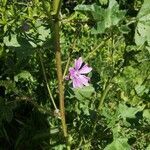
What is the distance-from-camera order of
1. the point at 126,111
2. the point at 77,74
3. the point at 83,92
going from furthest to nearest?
the point at 83,92 → the point at 126,111 → the point at 77,74

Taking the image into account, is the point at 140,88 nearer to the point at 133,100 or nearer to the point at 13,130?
the point at 133,100

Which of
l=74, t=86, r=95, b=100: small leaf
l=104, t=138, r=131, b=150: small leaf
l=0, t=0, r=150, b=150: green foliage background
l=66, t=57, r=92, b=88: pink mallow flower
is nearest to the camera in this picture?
l=0, t=0, r=150, b=150: green foliage background

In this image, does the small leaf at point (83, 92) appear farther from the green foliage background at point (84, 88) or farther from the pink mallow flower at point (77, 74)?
the pink mallow flower at point (77, 74)

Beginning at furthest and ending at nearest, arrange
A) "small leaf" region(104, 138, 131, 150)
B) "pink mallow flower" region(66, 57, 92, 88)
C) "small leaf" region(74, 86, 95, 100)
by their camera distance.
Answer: "small leaf" region(74, 86, 95, 100) < "small leaf" region(104, 138, 131, 150) < "pink mallow flower" region(66, 57, 92, 88)

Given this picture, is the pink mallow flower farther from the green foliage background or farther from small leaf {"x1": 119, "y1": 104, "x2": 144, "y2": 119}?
small leaf {"x1": 119, "y1": 104, "x2": 144, "y2": 119}

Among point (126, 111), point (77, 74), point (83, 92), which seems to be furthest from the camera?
point (83, 92)

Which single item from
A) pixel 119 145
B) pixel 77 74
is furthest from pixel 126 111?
pixel 77 74

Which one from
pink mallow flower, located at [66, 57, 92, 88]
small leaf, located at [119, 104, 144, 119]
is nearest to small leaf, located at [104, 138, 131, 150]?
small leaf, located at [119, 104, 144, 119]

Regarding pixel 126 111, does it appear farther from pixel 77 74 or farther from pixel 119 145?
pixel 77 74
